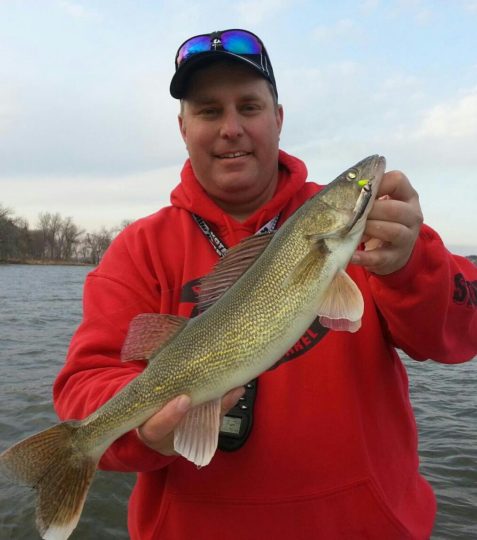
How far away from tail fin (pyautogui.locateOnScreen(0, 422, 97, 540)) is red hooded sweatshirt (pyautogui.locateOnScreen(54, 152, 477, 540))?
0.17m

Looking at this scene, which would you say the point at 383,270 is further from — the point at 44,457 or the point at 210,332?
the point at 44,457

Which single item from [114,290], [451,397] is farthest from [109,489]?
[451,397]

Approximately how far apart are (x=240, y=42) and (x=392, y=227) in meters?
1.73

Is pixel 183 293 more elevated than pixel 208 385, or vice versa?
pixel 183 293

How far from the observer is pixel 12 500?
20.8ft

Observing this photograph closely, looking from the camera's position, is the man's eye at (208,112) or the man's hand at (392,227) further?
the man's eye at (208,112)

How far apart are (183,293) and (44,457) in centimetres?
116

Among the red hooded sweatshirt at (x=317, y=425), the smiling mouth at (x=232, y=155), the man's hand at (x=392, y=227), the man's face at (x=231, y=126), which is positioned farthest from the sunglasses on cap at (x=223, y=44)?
the red hooded sweatshirt at (x=317, y=425)

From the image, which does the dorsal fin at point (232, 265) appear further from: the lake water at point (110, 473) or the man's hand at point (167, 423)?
the lake water at point (110, 473)

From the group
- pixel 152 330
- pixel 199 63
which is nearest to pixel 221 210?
pixel 199 63

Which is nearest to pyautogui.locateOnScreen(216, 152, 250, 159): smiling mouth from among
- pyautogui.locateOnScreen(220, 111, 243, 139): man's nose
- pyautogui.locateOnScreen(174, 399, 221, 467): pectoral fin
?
pyautogui.locateOnScreen(220, 111, 243, 139): man's nose

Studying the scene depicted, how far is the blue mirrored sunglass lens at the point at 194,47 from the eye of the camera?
3150mm

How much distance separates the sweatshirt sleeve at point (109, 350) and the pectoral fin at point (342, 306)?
1.08 metres

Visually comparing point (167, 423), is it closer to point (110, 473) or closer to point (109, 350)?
point (109, 350)
